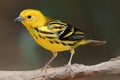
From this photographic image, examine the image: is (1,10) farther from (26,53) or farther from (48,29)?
(48,29)

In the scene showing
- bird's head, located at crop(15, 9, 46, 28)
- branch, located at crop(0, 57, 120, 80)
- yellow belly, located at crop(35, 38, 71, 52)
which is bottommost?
branch, located at crop(0, 57, 120, 80)

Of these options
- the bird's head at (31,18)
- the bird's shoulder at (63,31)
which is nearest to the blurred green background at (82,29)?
the bird's shoulder at (63,31)

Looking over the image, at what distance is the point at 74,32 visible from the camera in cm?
248

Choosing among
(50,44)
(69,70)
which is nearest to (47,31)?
(50,44)

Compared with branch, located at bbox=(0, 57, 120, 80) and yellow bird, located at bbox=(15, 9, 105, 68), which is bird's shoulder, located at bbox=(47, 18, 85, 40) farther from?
branch, located at bbox=(0, 57, 120, 80)

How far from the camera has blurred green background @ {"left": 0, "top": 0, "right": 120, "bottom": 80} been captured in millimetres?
4141

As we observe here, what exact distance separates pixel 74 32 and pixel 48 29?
0.17 metres

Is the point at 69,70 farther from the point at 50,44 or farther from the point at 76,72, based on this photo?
the point at 50,44

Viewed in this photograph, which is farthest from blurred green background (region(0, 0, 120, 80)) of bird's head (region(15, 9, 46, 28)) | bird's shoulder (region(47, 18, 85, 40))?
bird's head (region(15, 9, 46, 28))

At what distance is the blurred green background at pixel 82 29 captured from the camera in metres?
4.14

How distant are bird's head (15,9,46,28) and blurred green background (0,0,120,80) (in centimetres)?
170

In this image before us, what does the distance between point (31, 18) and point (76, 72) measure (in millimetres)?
350

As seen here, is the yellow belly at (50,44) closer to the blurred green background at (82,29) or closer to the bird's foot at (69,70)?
the bird's foot at (69,70)

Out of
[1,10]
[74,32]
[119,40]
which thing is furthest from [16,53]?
[74,32]
